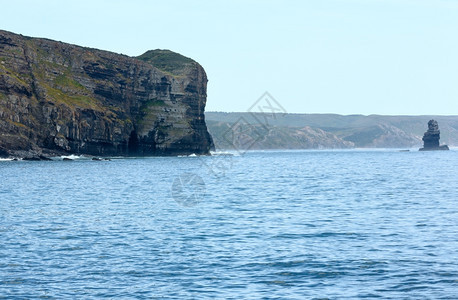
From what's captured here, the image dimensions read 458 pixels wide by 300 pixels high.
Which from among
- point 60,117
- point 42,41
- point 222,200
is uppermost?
point 42,41

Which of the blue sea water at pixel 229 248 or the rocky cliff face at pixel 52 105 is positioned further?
the rocky cliff face at pixel 52 105

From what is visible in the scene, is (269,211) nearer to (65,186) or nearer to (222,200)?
(222,200)

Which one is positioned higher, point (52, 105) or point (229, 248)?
point (52, 105)

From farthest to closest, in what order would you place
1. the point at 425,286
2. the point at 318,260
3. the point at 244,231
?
the point at 244,231 → the point at 318,260 → the point at 425,286

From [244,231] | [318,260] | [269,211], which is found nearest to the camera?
[318,260]

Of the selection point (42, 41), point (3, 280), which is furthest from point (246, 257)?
point (42, 41)

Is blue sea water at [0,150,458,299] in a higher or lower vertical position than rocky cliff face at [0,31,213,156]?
lower

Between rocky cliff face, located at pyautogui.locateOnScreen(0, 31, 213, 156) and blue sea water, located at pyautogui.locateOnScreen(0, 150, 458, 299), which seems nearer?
blue sea water, located at pyautogui.locateOnScreen(0, 150, 458, 299)

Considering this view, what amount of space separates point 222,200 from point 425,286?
1373 inches

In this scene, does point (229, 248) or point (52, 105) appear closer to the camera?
point (229, 248)

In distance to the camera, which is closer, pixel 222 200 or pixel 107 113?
pixel 222 200

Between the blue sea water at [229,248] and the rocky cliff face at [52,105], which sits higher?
the rocky cliff face at [52,105]

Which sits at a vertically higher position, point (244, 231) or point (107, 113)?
point (107, 113)

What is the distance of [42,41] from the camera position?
192500 mm
